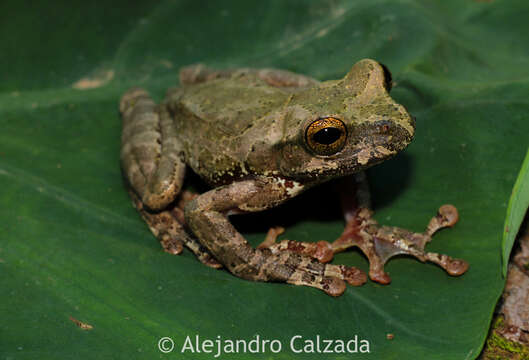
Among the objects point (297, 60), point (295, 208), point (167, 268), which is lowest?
point (167, 268)

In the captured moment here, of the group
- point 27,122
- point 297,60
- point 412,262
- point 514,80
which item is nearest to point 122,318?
point 412,262

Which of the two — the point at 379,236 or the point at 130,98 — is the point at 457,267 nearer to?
the point at 379,236

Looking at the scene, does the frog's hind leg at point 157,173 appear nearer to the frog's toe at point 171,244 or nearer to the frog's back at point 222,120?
the frog's toe at point 171,244

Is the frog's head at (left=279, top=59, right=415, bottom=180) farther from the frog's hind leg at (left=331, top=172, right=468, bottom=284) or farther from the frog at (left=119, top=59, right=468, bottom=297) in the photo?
the frog's hind leg at (left=331, top=172, right=468, bottom=284)

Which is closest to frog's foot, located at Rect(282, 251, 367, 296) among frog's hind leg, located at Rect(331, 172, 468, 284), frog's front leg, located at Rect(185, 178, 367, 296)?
frog's front leg, located at Rect(185, 178, 367, 296)

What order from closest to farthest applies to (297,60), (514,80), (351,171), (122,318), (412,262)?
(122,318) < (351,171) < (412,262) < (514,80) < (297,60)

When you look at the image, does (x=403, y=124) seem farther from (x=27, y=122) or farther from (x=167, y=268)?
(x=27, y=122)
